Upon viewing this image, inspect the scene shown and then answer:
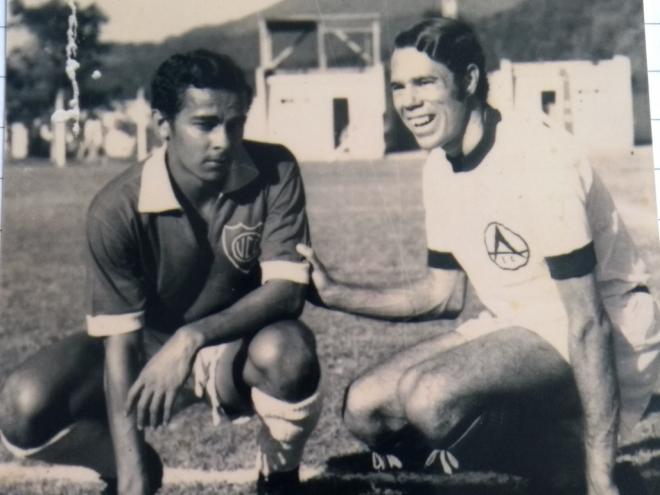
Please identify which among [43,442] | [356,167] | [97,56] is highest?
[97,56]

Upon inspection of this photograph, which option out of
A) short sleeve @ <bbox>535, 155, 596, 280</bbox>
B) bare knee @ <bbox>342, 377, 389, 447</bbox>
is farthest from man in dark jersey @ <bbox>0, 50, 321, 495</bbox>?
short sleeve @ <bbox>535, 155, 596, 280</bbox>

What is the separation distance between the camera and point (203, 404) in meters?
3.48

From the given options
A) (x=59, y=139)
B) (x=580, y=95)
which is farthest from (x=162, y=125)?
(x=580, y=95)

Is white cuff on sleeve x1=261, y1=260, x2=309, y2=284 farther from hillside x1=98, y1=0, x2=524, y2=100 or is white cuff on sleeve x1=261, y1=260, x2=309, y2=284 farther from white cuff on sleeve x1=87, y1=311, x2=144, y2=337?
hillside x1=98, y1=0, x2=524, y2=100

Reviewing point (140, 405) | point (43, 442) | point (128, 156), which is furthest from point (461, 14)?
point (43, 442)

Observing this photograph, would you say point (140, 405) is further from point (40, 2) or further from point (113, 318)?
point (40, 2)

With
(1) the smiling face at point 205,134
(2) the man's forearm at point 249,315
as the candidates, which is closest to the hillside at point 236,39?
(1) the smiling face at point 205,134

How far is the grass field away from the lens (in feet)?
11.3

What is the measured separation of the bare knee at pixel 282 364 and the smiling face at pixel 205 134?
0.62 metres

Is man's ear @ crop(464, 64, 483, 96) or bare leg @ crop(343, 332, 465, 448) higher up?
man's ear @ crop(464, 64, 483, 96)

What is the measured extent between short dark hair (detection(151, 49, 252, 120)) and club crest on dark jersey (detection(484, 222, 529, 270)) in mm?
1019

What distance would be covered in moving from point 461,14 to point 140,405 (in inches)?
74.8

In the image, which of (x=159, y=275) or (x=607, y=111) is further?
(x=607, y=111)

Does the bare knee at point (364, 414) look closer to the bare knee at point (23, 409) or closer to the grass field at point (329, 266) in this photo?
the grass field at point (329, 266)
